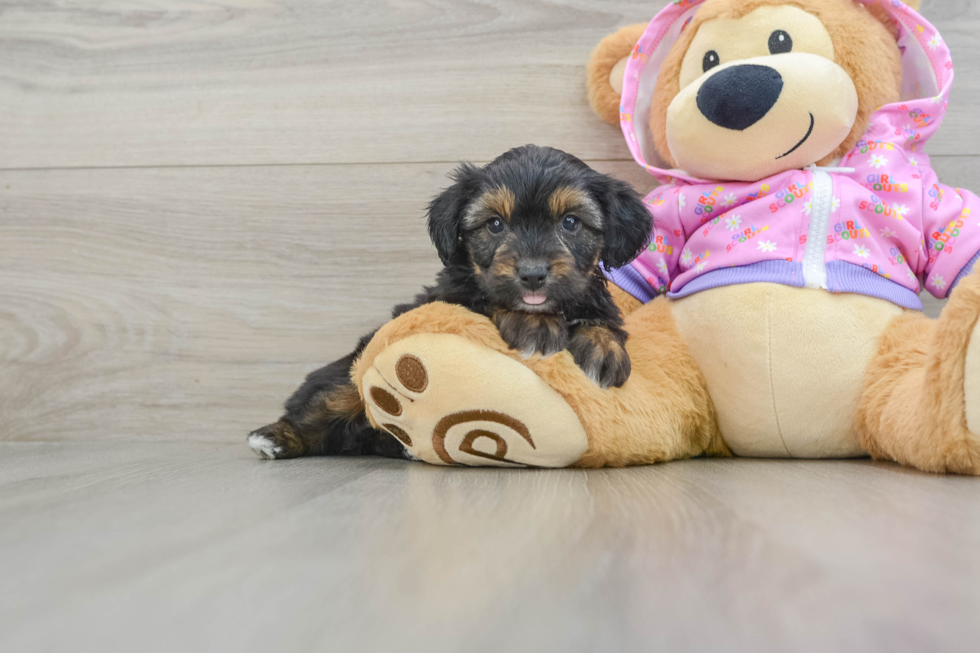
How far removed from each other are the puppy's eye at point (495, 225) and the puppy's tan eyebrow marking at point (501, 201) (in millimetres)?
14

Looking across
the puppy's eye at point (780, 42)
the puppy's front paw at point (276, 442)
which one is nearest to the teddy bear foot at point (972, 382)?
the puppy's eye at point (780, 42)

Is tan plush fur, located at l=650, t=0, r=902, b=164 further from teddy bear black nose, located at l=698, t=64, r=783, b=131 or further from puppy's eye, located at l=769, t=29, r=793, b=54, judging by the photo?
teddy bear black nose, located at l=698, t=64, r=783, b=131

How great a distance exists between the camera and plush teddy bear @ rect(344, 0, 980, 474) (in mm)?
1150

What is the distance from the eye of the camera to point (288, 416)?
1.51 metres

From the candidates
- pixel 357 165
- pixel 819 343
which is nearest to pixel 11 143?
pixel 357 165

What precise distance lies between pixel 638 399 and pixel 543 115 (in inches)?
37.8

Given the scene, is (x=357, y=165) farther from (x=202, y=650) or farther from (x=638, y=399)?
(x=202, y=650)

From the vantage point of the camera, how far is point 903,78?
4.93 feet

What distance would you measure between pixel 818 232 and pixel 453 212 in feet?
2.41

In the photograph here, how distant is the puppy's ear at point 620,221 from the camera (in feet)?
4.25

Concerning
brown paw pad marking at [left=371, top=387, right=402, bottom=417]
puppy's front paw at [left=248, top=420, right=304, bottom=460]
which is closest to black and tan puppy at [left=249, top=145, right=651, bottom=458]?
brown paw pad marking at [left=371, top=387, right=402, bottom=417]

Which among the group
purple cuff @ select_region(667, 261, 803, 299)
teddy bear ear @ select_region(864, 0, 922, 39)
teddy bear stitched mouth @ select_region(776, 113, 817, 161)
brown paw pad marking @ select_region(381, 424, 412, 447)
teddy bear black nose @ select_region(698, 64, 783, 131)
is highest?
teddy bear ear @ select_region(864, 0, 922, 39)

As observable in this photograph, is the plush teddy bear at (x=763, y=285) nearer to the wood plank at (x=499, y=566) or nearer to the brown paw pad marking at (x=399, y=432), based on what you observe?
the brown paw pad marking at (x=399, y=432)

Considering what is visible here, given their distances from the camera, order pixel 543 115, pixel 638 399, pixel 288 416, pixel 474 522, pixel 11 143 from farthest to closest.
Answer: pixel 11 143 → pixel 543 115 → pixel 288 416 → pixel 638 399 → pixel 474 522
